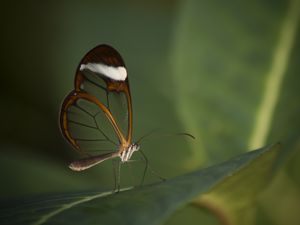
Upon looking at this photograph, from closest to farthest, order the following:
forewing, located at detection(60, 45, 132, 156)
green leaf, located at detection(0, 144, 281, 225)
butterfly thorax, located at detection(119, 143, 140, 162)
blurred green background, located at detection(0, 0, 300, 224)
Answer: green leaf, located at detection(0, 144, 281, 225) → blurred green background, located at detection(0, 0, 300, 224) → forewing, located at detection(60, 45, 132, 156) → butterfly thorax, located at detection(119, 143, 140, 162)

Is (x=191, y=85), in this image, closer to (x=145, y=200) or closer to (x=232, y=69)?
(x=232, y=69)

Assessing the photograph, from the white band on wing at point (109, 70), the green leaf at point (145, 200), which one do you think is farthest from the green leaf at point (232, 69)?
the green leaf at point (145, 200)

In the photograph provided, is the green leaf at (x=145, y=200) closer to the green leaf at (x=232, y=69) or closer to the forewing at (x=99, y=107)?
the green leaf at (x=232, y=69)

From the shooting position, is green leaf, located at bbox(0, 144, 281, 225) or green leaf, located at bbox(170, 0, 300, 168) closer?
green leaf, located at bbox(0, 144, 281, 225)

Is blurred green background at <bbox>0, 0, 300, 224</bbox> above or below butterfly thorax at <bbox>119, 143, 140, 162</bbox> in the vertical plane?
above

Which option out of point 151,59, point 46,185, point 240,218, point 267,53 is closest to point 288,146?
point 240,218

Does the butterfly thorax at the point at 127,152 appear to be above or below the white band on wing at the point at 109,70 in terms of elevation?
below

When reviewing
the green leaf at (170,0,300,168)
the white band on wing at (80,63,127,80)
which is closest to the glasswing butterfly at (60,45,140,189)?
the white band on wing at (80,63,127,80)

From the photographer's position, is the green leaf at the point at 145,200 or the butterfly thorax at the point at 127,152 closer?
the green leaf at the point at 145,200

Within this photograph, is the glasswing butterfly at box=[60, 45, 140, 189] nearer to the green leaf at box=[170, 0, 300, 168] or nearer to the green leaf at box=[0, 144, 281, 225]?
the green leaf at box=[170, 0, 300, 168]
